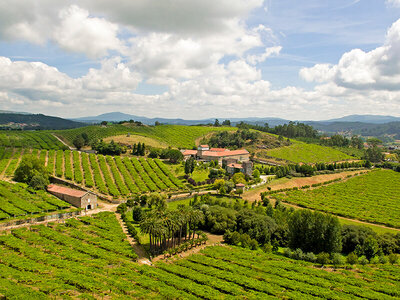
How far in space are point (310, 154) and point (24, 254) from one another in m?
148

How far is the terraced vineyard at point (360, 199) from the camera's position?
70.8 m

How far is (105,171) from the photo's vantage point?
88625 mm

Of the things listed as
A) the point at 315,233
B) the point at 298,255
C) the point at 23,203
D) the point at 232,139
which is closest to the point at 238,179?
the point at 315,233

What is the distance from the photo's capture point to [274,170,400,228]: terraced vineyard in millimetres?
70750

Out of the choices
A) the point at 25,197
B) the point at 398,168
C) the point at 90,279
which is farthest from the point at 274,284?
A: the point at 398,168

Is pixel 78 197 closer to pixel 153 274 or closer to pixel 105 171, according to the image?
pixel 105 171

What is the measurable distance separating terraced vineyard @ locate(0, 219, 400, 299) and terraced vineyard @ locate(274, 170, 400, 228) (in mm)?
32814

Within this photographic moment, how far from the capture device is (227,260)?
135 ft

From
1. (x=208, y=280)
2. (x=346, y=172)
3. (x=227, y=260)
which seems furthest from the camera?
(x=346, y=172)

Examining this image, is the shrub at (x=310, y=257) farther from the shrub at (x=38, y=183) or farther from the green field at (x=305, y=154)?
the green field at (x=305, y=154)

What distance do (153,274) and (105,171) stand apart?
197 ft

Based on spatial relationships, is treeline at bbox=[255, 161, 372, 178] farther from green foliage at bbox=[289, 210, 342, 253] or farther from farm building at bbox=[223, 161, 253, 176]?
green foliage at bbox=[289, 210, 342, 253]

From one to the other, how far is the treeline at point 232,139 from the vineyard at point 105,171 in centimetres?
7192

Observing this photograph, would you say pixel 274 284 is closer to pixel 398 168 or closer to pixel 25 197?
pixel 25 197
